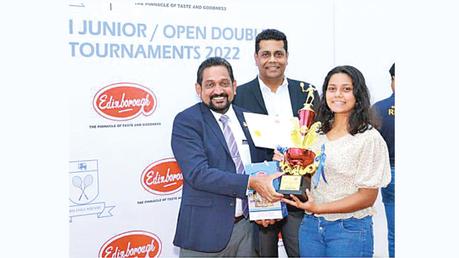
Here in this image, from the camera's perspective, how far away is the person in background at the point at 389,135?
9.26 ft

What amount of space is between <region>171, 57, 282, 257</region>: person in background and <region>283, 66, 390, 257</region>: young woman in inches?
9.6

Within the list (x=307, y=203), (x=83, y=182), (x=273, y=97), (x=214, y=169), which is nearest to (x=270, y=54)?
(x=273, y=97)

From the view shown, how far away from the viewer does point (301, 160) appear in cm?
266

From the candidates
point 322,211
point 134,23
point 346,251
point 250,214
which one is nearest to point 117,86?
point 134,23

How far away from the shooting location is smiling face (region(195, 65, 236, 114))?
2.80 m

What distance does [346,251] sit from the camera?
8.42 feet

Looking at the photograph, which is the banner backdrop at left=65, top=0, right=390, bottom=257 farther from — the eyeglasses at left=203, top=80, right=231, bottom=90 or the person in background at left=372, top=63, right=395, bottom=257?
the person in background at left=372, top=63, right=395, bottom=257

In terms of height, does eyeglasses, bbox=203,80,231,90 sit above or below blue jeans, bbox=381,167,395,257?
above

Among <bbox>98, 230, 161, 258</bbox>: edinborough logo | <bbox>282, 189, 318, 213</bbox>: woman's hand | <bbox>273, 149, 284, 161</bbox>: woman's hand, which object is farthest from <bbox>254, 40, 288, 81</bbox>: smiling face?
<bbox>98, 230, 161, 258</bbox>: edinborough logo

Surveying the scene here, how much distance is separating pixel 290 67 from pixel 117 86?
967mm

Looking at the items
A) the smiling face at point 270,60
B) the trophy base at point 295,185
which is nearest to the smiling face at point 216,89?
the smiling face at point 270,60

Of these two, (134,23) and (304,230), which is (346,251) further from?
(134,23)

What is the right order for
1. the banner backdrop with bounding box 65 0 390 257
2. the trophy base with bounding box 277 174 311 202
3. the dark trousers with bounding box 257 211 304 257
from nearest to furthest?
1. the banner backdrop with bounding box 65 0 390 257
2. the trophy base with bounding box 277 174 311 202
3. the dark trousers with bounding box 257 211 304 257

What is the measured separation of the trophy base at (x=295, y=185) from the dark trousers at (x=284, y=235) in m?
0.24
